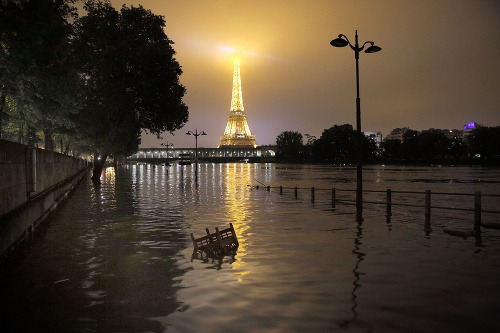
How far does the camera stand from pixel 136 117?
57.0 meters

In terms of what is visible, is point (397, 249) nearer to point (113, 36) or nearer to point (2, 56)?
point (2, 56)

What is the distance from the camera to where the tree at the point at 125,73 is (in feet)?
159

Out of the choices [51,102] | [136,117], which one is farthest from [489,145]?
[51,102]

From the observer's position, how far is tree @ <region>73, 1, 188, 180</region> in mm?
48469

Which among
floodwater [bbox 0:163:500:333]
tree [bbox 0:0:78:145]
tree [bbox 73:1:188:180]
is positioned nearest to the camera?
floodwater [bbox 0:163:500:333]

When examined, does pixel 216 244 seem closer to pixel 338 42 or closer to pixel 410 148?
pixel 338 42

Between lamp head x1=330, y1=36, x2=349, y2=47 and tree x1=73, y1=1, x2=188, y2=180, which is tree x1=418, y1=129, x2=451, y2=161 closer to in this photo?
tree x1=73, y1=1, x2=188, y2=180

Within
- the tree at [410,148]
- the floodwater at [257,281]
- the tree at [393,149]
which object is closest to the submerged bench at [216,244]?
the floodwater at [257,281]

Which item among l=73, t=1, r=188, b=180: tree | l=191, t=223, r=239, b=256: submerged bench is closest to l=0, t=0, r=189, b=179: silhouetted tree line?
l=73, t=1, r=188, b=180: tree

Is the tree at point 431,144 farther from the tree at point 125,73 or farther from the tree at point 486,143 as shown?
the tree at point 125,73

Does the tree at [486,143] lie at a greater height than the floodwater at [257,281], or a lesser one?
greater

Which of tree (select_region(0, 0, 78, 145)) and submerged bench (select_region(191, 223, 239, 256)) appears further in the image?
tree (select_region(0, 0, 78, 145))

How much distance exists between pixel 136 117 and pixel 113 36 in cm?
1107

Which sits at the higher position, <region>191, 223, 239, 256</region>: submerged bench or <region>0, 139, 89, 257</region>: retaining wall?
<region>0, 139, 89, 257</region>: retaining wall
